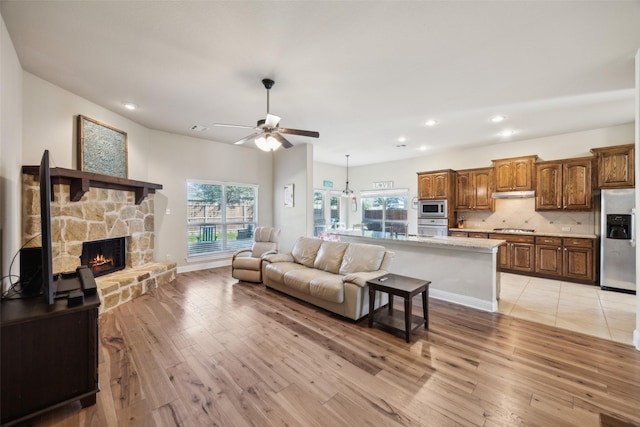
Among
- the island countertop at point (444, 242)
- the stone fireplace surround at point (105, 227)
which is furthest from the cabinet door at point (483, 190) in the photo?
the stone fireplace surround at point (105, 227)

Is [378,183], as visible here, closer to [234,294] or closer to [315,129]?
[315,129]

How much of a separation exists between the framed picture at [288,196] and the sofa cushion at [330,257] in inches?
94.6

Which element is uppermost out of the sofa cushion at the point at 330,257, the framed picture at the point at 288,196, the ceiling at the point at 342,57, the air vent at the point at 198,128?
the air vent at the point at 198,128

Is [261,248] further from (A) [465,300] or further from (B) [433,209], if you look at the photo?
(B) [433,209]

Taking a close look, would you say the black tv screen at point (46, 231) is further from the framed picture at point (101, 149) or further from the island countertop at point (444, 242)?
the island countertop at point (444, 242)

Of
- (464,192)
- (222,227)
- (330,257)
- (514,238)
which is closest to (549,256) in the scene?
(514,238)

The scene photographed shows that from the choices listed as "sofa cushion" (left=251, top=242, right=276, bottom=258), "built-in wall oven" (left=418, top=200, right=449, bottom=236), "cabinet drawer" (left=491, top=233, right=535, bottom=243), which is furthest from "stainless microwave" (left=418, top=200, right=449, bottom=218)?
"sofa cushion" (left=251, top=242, right=276, bottom=258)

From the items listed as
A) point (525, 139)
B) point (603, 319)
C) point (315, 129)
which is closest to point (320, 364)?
point (603, 319)

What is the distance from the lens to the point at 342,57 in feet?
8.79

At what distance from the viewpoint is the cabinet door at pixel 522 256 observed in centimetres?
528

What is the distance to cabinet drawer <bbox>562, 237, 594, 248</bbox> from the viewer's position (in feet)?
15.5

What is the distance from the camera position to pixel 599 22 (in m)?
2.17

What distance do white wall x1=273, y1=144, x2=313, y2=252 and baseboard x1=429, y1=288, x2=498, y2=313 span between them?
2.99m

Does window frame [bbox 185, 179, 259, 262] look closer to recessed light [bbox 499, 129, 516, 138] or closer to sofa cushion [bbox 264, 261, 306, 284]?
sofa cushion [bbox 264, 261, 306, 284]
